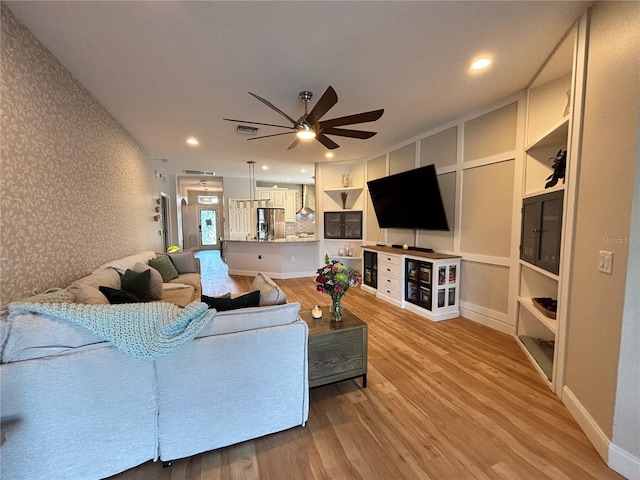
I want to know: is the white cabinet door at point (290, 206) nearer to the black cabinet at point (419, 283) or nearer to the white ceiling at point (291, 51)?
the white ceiling at point (291, 51)

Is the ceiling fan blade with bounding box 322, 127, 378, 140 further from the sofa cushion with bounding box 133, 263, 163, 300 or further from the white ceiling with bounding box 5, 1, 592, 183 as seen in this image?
the sofa cushion with bounding box 133, 263, 163, 300

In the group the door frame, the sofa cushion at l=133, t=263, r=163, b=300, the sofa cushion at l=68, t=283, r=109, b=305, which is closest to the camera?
the sofa cushion at l=68, t=283, r=109, b=305

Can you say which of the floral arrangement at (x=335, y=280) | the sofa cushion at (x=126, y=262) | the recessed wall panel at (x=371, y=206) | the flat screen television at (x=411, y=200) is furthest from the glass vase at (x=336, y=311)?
the recessed wall panel at (x=371, y=206)

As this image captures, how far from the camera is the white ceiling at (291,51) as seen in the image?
1.62m

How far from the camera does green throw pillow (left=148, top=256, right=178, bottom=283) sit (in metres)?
3.71

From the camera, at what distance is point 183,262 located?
4.39m

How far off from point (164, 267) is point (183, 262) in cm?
60

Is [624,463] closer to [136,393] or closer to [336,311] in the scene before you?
[336,311]

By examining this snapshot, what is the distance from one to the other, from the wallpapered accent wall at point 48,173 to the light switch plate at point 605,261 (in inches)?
137

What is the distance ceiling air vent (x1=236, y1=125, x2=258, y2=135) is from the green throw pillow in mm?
2180

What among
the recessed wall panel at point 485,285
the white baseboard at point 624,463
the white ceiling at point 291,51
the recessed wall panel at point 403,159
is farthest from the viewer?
the recessed wall panel at point 403,159

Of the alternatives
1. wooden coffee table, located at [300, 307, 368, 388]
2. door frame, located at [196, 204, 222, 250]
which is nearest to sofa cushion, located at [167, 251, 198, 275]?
wooden coffee table, located at [300, 307, 368, 388]

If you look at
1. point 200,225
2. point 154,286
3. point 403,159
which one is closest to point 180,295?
point 154,286

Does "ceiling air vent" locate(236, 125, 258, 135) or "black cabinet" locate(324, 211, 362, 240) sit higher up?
"ceiling air vent" locate(236, 125, 258, 135)
